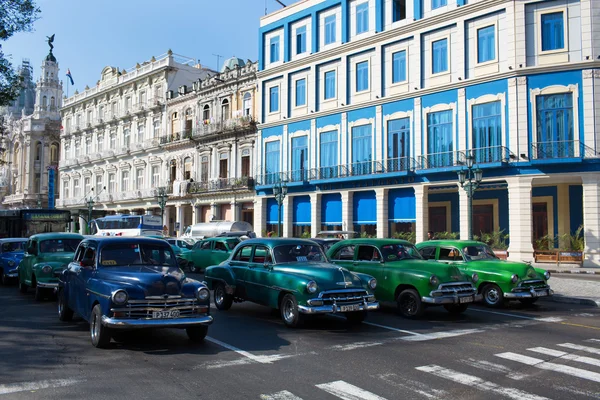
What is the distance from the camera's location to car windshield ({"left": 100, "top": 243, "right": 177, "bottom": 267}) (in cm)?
926

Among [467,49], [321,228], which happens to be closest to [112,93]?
[321,228]

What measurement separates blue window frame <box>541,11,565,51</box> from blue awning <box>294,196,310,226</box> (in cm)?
1753

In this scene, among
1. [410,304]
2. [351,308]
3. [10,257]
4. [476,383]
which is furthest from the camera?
[10,257]

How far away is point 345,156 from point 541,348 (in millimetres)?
25923

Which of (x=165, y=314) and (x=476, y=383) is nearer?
(x=476, y=383)

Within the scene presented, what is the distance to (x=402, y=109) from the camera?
31.2m

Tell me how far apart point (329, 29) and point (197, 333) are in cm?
→ 3028

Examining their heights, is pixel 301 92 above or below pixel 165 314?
above

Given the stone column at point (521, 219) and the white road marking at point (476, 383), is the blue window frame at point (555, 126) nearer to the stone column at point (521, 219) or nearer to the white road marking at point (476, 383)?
the stone column at point (521, 219)

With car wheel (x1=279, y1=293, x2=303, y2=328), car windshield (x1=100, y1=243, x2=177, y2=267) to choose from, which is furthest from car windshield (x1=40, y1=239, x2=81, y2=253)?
car wheel (x1=279, y1=293, x2=303, y2=328)

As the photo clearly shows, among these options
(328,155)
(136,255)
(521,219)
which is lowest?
(136,255)

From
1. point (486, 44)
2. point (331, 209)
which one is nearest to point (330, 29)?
point (486, 44)

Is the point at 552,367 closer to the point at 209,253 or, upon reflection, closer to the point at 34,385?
the point at 34,385

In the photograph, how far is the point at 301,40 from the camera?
37.2 metres
